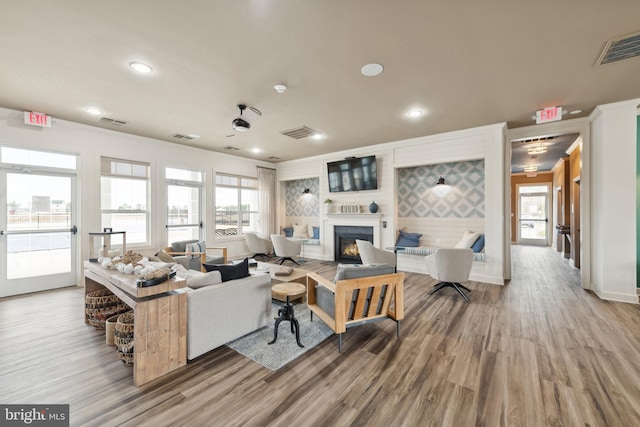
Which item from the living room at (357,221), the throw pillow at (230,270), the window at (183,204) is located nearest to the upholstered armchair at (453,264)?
the living room at (357,221)

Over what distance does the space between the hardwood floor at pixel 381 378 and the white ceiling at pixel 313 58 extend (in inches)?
112

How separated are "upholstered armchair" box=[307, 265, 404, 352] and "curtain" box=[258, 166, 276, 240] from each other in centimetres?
504

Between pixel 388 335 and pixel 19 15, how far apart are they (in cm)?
427

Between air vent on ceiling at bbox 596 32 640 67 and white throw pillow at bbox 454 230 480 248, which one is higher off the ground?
air vent on ceiling at bbox 596 32 640 67

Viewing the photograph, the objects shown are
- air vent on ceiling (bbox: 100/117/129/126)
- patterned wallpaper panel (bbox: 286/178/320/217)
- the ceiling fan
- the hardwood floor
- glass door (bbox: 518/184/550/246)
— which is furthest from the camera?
glass door (bbox: 518/184/550/246)

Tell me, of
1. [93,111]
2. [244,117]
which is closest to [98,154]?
[93,111]

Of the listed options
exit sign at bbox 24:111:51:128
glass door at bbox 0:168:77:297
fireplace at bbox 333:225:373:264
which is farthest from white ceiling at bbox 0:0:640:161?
fireplace at bbox 333:225:373:264

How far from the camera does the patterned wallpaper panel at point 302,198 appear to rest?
7977 millimetres

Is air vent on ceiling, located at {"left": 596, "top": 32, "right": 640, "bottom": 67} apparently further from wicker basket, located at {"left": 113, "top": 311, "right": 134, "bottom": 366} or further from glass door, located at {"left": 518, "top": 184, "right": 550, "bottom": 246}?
glass door, located at {"left": 518, "top": 184, "right": 550, "bottom": 246}

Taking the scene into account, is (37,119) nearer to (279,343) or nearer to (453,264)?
(279,343)

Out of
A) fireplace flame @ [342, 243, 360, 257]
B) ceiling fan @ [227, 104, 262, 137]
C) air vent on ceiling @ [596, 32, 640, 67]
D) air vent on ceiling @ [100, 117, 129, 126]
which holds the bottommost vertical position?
fireplace flame @ [342, 243, 360, 257]

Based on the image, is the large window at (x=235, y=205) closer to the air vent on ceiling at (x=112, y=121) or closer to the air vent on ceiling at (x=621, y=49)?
the air vent on ceiling at (x=112, y=121)

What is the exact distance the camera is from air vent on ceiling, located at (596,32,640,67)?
7.54ft

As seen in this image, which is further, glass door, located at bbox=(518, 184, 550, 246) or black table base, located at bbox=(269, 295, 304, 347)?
glass door, located at bbox=(518, 184, 550, 246)
